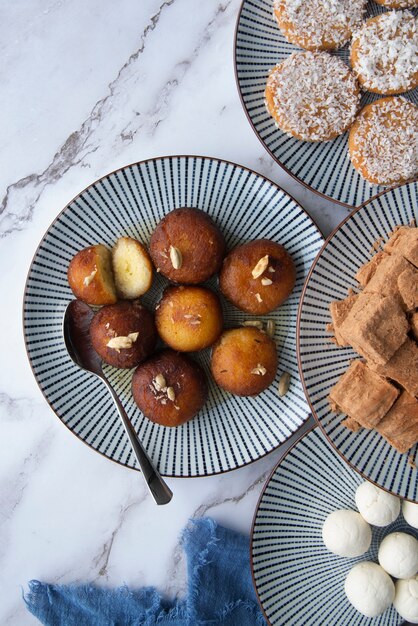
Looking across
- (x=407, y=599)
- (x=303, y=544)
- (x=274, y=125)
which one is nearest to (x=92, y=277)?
(x=274, y=125)

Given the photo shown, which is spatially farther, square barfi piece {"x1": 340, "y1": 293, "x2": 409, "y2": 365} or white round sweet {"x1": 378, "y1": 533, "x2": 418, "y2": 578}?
white round sweet {"x1": 378, "y1": 533, "x2": 418, "y2": 578}

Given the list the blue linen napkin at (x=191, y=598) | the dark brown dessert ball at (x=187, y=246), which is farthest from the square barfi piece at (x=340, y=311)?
the blue linen napkin at (x=191, y=598)

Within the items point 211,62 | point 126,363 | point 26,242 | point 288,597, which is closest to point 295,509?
point 288,597

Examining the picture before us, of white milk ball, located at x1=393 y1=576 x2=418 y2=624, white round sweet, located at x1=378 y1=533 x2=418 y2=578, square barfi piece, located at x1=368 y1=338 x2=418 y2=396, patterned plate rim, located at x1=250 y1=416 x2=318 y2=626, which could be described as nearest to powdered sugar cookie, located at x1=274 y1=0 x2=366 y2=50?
square barfi piece, located at x1=368 y1=338 x2=418 y2=396

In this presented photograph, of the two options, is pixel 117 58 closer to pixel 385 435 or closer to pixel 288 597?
pixel 385 435

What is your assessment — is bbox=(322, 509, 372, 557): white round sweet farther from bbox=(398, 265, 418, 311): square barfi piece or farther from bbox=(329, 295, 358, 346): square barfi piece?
bbox=(398, 265, 418, 311): square barfi piece

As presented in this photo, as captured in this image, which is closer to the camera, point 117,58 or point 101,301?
point 101,301

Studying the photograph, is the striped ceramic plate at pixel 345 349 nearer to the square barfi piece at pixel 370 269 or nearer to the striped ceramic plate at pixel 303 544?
the square barfi piece at pixel 370 269

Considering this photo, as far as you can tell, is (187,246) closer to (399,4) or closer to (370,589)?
(399,4)

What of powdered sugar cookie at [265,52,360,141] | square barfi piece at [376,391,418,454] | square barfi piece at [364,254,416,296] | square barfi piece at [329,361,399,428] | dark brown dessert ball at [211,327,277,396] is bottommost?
square barfi piece at [376,391,418,454]
